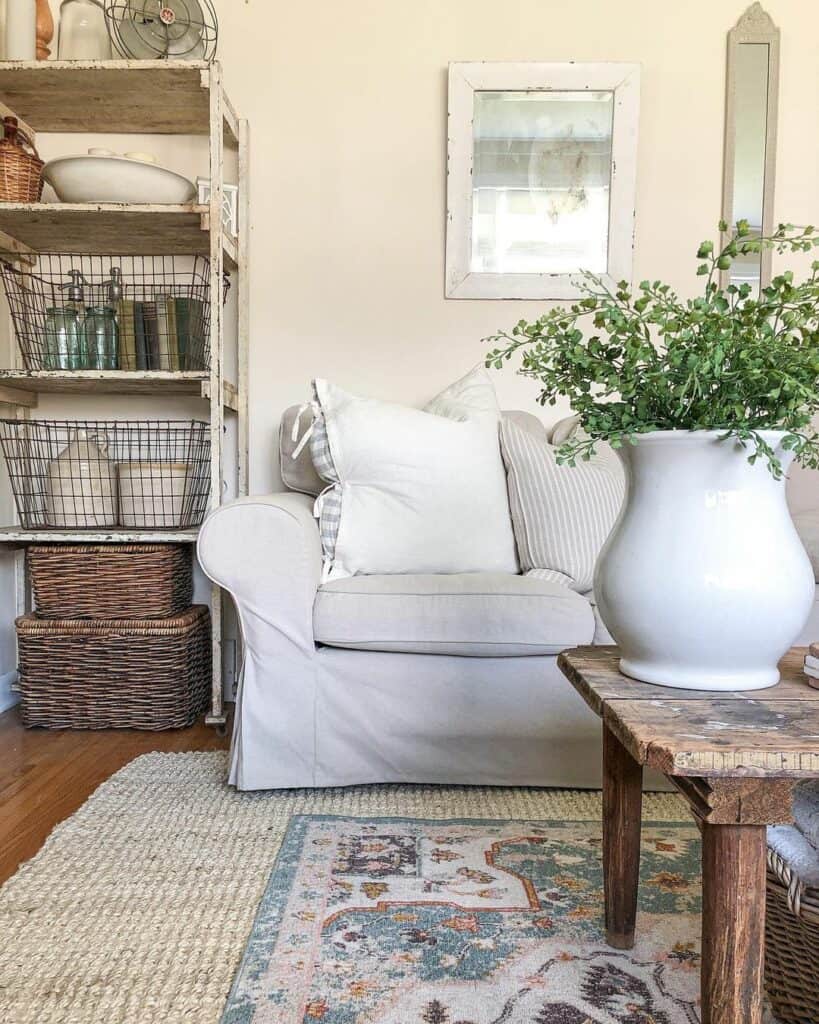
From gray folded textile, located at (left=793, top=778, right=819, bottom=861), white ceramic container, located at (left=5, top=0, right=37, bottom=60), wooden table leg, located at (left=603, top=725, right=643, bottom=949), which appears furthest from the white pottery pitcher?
gray folded textile, located at (left=793, top=778, right=819, bottom=861)

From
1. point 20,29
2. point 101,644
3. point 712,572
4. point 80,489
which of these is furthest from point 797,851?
point 20,29

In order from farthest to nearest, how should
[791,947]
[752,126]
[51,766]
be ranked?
[752,126] → [51,766] → [791,947]

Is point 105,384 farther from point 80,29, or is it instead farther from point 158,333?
point 80,29

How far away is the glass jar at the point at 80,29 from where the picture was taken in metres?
2.42

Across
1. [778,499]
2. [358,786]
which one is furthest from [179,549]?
[778,499]

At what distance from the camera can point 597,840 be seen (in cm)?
151

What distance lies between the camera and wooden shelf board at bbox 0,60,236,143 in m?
2.19

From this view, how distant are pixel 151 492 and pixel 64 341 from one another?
502mm

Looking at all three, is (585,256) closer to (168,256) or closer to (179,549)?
(168,256)

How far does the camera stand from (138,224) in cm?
234

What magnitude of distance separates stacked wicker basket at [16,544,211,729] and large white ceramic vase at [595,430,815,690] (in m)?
1.63

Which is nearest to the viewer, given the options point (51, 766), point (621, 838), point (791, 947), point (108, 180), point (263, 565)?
point (791, 947)

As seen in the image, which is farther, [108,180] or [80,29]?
[80,29]

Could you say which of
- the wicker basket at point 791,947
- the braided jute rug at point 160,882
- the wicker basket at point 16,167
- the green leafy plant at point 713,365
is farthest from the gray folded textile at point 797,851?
the wicker basket at point 16,167
